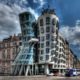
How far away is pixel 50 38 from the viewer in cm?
5825

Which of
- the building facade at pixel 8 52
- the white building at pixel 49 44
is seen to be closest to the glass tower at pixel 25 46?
the white building at pixel 49 44

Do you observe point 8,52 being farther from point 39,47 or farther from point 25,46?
point 39,47

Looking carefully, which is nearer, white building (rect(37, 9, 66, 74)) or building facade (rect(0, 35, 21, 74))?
white building (rect(37, 9, 66, 74))

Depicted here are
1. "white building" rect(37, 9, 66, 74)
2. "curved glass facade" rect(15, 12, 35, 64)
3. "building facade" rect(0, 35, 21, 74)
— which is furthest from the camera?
"building facade" rect(0, 35, 21, 74)

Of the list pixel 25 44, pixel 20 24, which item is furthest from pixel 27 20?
pixel 25 44

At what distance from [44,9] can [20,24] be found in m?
7.47

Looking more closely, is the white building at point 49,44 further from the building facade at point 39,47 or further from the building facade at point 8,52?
the building facade at point 8,52

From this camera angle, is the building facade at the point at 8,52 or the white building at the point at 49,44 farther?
the building facade at the point at 8,52

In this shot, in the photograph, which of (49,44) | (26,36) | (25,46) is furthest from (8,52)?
(49,44)

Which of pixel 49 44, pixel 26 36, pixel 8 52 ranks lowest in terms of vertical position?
pixel 8 52

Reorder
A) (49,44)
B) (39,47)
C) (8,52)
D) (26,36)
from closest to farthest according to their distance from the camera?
(49,44)
(39,47)
(26,36)
(8,52)

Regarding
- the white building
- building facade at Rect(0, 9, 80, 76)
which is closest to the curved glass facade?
building facade at Rect(0, 9, 80, 76)

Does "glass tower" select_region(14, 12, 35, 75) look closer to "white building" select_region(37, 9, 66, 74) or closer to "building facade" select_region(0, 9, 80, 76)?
"building facade" select_region(0, 9, 80, 76)

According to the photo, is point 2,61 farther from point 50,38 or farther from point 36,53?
point 50,38
